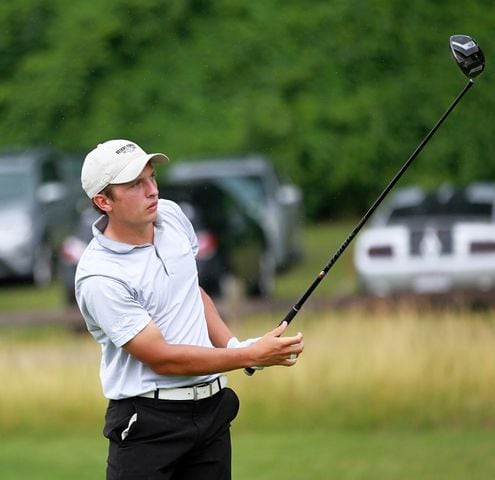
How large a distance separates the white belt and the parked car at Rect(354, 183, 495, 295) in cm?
924

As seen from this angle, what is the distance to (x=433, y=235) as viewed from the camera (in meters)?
14.4

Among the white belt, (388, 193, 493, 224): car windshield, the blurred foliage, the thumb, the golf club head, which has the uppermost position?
the blurred foliage

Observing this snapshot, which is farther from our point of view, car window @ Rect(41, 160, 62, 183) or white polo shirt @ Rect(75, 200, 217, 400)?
car window @ Rect(41, 160, 62, 183)

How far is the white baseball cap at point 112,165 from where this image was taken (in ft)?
16.4

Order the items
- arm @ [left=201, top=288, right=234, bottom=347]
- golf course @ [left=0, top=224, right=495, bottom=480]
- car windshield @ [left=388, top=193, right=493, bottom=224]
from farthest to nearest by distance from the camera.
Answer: car windshield @ [left=388, top=193, right=493, bottom=224] < golf course @ [left=0, top=224, right=495, bottom=480] < arm @ [left=201, top=288, right=234, bottom=347]

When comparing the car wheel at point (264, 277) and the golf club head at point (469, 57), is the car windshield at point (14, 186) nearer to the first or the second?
the car wheel at point (264, 277)

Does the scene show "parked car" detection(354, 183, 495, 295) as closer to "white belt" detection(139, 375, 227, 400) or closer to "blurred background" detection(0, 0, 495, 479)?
"blurred background" detection(0, 0, 495, 479)

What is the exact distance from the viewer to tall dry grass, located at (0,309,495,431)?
34.2 feet

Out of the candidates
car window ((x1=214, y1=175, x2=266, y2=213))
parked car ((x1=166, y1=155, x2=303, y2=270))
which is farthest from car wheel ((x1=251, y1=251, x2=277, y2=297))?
car window ((x1=214, y1=175, x2=266, y2=213))

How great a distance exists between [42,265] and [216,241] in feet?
17.7

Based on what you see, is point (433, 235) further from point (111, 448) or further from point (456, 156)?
point (111, 448)

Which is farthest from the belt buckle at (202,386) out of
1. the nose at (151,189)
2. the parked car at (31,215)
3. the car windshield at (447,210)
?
the parked car at (31,215)

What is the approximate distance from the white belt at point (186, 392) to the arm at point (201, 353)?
139 mm

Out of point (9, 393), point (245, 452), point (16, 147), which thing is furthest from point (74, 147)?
point (245, 452)
